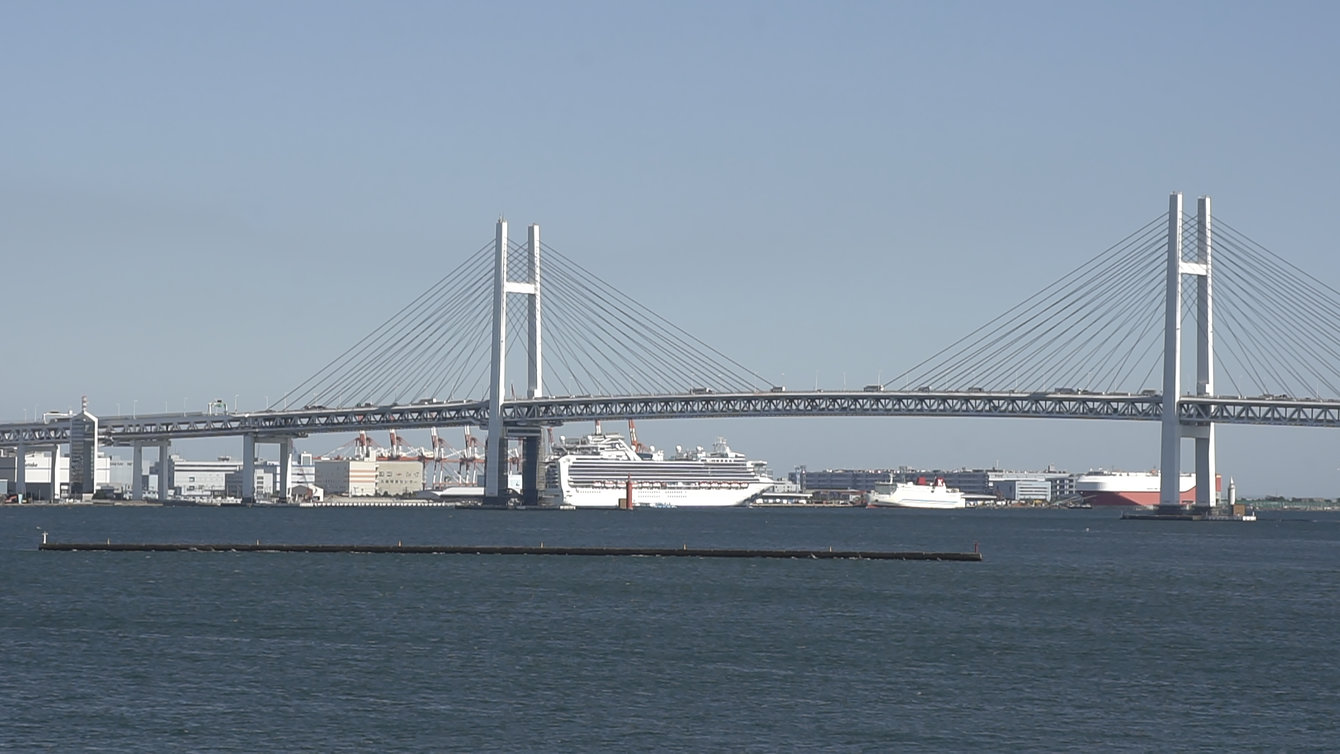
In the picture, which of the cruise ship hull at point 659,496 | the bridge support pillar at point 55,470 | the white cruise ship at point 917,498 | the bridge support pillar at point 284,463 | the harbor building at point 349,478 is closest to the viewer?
the bridge support pillar at point 284,463

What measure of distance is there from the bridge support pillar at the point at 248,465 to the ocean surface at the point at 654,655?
52.3 meters

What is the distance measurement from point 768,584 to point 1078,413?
141ft

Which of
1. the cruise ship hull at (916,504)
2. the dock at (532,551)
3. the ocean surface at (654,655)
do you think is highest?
the ocean surface at (654,655)

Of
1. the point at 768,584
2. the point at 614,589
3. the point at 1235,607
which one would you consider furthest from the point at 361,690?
the point at 1235,607

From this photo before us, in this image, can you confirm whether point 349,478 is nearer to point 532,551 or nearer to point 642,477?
point 642,477

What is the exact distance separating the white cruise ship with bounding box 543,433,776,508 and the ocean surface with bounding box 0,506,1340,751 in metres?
65.4

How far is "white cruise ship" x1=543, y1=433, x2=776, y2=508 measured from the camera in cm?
11238

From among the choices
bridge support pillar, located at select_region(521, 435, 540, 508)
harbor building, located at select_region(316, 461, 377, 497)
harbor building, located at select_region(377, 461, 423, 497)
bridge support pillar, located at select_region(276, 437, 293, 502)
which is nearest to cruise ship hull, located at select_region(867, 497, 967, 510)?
bridge support pillar, located at select_region(276, 437, 293, 502)

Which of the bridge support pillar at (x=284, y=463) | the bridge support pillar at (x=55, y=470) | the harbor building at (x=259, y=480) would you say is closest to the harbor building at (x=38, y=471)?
the bridge support pillar at (x=55, y=470)

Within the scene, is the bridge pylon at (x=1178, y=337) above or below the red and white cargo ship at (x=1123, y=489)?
above

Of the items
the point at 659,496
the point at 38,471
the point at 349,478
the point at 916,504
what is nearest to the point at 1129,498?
the point at 916,504

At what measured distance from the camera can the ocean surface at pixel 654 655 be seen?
1895 cm

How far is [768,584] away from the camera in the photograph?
37938 mm

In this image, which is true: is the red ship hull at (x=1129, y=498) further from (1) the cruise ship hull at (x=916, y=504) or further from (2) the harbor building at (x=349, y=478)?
(2) the harbor building at (x=349, y=478)
